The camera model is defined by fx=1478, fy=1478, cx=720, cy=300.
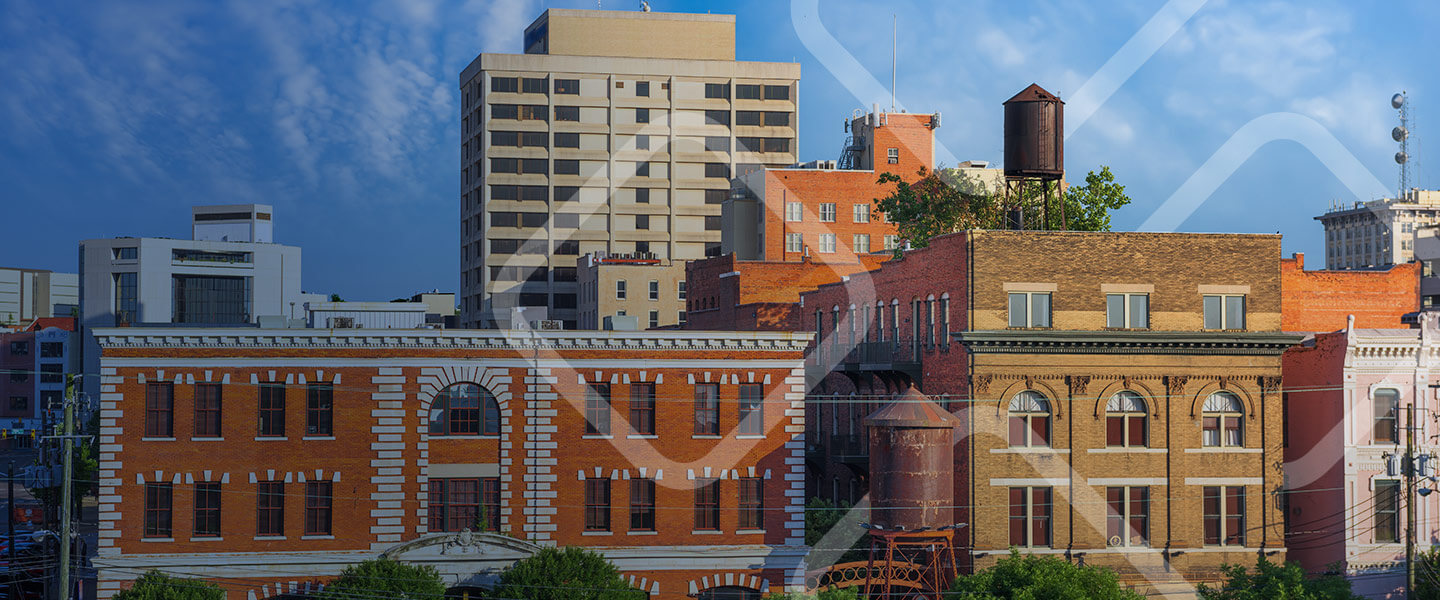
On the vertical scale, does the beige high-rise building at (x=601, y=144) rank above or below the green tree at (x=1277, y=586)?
above

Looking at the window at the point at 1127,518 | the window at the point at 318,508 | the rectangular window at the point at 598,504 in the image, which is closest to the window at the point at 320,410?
the window at the point at 318,508

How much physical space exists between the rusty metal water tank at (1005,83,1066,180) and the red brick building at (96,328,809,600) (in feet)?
44.3

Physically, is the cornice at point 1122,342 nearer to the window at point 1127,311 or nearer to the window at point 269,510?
the window at point 1127,311

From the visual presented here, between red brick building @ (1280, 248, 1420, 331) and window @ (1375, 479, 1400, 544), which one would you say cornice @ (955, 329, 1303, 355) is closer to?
window @ (1375, 479, 1400, 544)

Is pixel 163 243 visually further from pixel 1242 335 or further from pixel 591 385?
pixel 1242 335

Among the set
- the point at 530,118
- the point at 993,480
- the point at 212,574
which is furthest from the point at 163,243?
the point at 993,480

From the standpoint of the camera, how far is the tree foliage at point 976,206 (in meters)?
71.6

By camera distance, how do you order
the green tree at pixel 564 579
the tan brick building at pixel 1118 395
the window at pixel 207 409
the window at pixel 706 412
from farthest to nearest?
the tan brick building at pixel 1118 395 → the window at pixel 706 412 → the window at pixel 207 409 → the green tree at pixel 564 579

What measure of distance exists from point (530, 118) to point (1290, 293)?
97259 mm

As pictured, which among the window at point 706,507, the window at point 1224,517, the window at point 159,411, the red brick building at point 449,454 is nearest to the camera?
the red brick building at point 449,454

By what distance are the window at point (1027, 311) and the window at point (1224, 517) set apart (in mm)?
8554

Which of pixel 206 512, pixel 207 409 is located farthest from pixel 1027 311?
pixel 206 512

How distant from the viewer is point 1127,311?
5250 centimetres

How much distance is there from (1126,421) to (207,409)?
103 ft
